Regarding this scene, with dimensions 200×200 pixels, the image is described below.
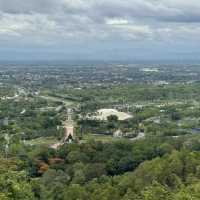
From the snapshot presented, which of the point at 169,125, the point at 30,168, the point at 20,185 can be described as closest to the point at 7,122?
the point at 169,125

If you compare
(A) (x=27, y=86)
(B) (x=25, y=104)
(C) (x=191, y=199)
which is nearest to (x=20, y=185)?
(C) (x=191, y=199)

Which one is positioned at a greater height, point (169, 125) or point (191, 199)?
point (191, 199)

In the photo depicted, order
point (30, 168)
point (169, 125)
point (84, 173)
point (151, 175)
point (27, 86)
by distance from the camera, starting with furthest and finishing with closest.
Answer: point (27, 86) < point (169, 125) < point (30, 168) < point (84, 173) < point (151, 175)

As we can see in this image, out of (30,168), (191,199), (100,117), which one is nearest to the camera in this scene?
(191,199)

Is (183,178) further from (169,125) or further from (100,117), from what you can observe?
(100,117)

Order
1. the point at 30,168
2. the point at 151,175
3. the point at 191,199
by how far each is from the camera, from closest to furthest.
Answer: the point at 191,199 < the point at 151,175 < the point at 30,168

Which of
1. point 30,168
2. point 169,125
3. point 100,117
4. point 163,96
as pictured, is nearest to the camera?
point 30,168

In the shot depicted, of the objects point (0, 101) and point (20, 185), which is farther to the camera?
point (0, 101)

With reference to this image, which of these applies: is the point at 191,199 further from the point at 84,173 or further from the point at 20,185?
the point at 84,173

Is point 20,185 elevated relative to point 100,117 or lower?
elevated
